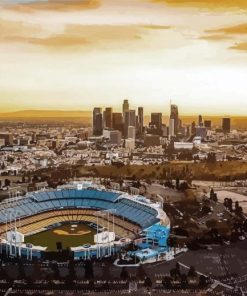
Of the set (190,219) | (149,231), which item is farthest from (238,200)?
(149,231)

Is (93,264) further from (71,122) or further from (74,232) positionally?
(71,122)

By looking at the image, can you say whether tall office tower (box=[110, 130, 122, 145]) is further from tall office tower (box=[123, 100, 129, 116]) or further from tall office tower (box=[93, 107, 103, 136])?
tall office tower (box=[123, 100, 129, 116])

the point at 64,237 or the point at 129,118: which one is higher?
the point at 129,118

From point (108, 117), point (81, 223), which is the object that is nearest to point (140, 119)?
point (108, 117)

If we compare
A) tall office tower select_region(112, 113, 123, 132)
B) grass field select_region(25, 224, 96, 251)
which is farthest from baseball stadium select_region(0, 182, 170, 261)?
tall office tower select_region(112, 113, 123, 132)

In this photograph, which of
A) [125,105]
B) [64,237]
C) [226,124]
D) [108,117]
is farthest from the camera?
[226,124]

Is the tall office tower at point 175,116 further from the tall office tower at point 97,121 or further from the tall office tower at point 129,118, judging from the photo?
the tall office tower at point 97,121

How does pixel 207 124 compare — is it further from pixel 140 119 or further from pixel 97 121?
pixel 97 121
